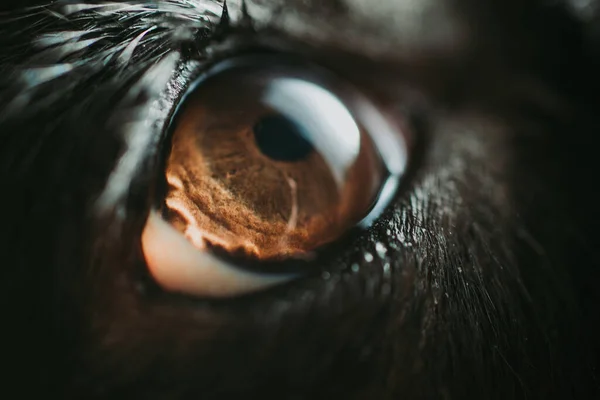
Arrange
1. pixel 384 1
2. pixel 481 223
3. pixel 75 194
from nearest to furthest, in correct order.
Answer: pixel 75 194, pixel 481 223, pixel 384 1

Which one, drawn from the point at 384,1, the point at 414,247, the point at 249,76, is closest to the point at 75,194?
the point at 249,76

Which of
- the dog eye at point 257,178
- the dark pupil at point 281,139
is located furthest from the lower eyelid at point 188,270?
the dark pupil at point 281,139

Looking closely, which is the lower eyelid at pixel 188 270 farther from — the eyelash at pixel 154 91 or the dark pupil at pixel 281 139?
the dark pupil at pixel 281 139

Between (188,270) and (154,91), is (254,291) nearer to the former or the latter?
A: (188,270)

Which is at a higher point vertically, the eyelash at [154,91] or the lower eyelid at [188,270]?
the eyelash at [154,91]

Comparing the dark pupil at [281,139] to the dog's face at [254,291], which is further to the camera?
the dark pupil at [281,139]

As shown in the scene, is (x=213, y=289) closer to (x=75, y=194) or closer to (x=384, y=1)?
(x=75, y=194)

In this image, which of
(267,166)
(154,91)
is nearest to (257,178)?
(267,166)

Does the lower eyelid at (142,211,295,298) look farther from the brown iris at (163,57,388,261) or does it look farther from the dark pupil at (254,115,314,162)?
the dark pupil at (254,115,314,162)
